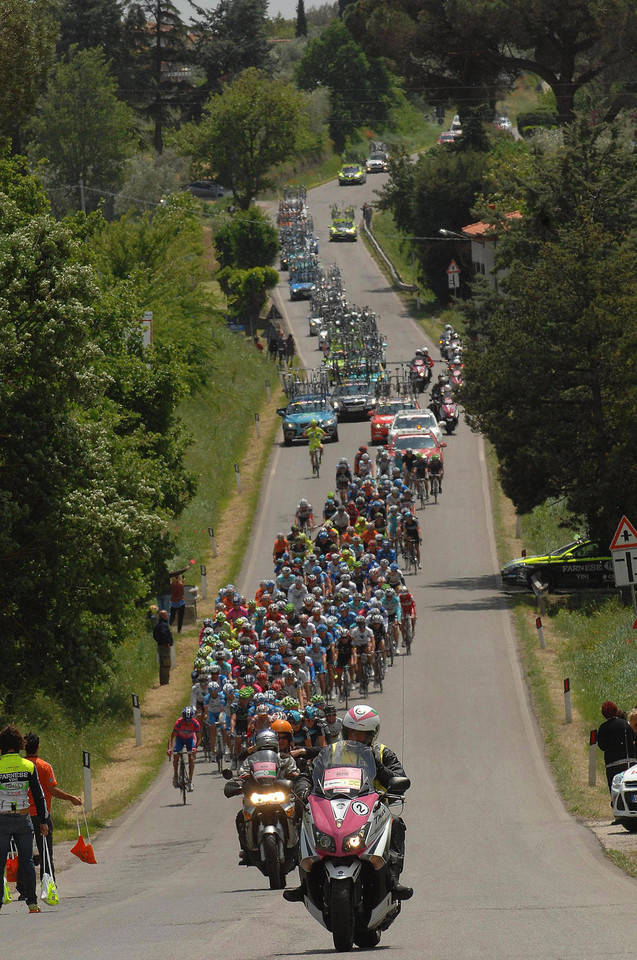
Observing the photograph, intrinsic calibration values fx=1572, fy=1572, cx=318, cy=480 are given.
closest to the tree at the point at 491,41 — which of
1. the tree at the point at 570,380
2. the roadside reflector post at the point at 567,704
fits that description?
the tree at the point at 570,380

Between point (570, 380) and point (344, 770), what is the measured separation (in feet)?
79.0

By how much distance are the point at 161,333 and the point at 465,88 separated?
29.0m

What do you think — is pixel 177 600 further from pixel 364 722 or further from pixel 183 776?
pixel 364 722

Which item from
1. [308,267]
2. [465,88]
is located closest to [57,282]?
[465,88]

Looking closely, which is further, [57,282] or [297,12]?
[297,12]

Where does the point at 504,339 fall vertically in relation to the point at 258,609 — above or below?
above

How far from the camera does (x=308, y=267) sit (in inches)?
3270

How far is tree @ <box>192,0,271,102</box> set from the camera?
349 feet

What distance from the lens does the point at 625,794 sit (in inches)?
648

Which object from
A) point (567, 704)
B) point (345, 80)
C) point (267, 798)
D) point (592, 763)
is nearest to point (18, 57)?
point (567, 704)

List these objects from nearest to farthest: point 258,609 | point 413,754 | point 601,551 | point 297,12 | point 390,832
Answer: point 390,832, point 413,754, point 258,609, point 601,551, point 297,12

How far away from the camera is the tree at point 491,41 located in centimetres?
6203

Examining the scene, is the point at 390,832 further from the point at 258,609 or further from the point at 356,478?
the point at 356,478

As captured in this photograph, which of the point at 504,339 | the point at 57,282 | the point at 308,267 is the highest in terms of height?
the point at 57,282
